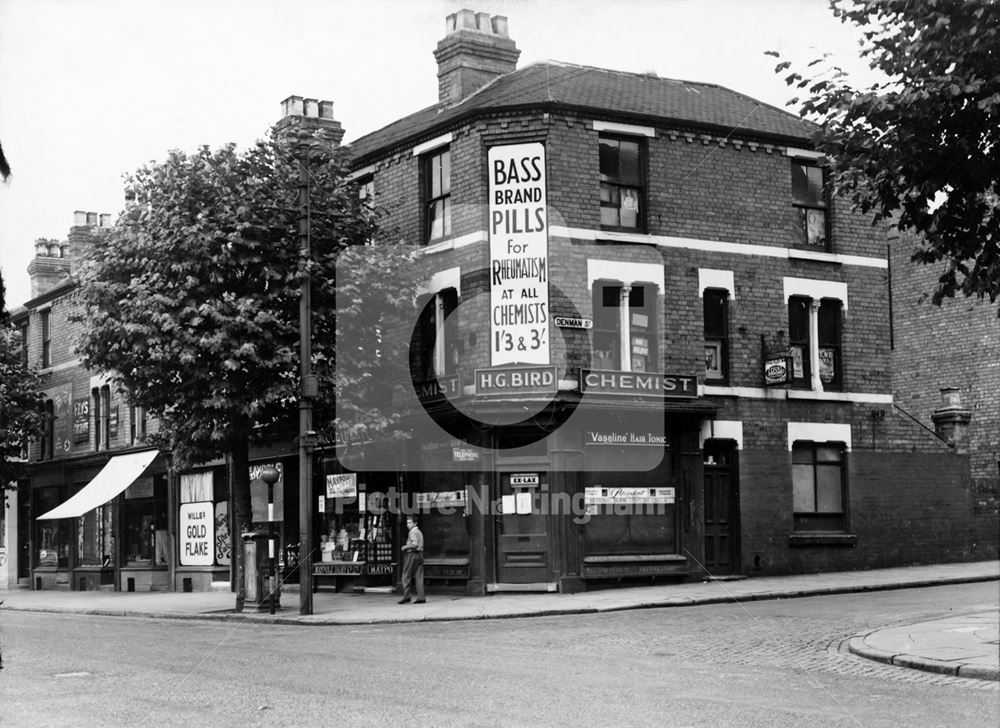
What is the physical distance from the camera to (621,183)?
25.1 m

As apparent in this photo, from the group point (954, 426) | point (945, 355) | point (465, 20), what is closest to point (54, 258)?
point (465, 20)

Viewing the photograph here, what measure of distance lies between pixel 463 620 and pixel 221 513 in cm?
1335

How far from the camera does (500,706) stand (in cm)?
984

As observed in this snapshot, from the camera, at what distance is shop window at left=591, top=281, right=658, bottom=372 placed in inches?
961

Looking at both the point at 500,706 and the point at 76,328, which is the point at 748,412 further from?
the point at 76,328

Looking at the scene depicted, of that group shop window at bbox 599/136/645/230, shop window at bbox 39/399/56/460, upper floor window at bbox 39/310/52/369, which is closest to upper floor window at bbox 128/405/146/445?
shop window at bbox 39/399/56/460

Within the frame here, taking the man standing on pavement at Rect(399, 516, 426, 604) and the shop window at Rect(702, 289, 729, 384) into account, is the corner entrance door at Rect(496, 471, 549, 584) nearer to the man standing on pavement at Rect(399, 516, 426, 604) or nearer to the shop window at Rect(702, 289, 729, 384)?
the man standing on pavement at Rect(399, 516, 426, 604)

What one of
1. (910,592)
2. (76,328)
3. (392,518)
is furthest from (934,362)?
(76,328)

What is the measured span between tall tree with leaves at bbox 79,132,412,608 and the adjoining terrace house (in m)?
2.19

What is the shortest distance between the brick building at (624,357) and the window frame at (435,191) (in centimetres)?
5

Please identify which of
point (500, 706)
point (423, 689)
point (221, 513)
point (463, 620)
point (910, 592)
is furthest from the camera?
point (221, 513)

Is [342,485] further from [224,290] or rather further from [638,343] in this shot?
[638,343]

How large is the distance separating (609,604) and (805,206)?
10785 mm

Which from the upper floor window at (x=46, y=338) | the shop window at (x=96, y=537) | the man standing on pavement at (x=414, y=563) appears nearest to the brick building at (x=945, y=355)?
the man standing on pavement at (x=414, y=563)
